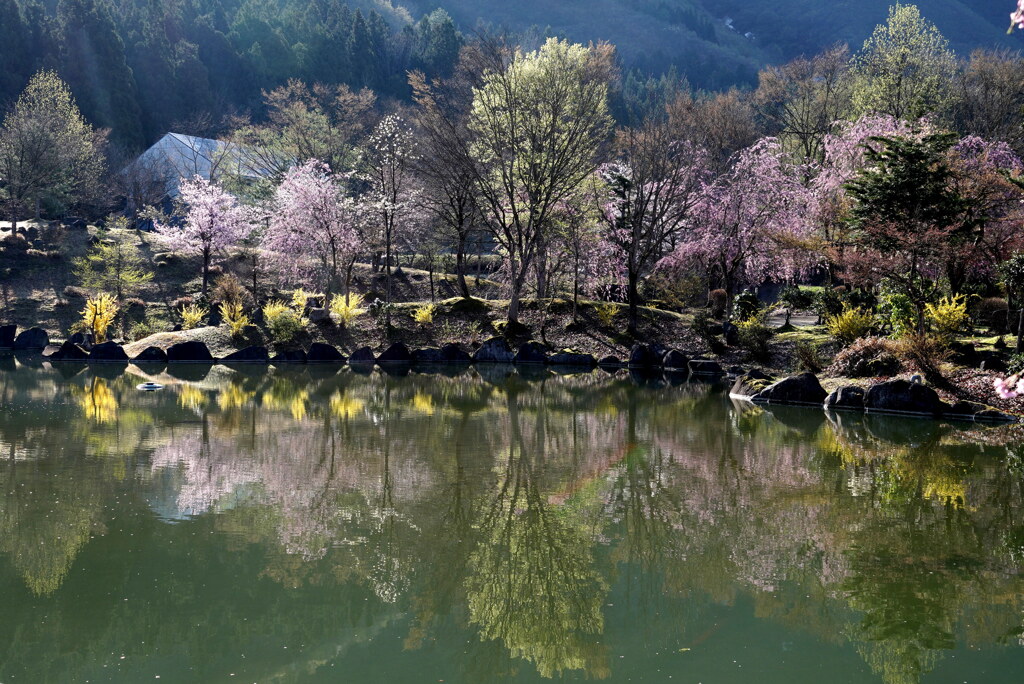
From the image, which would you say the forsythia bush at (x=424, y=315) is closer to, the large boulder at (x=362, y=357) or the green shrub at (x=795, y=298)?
the large boulder at (x=362, y=357)

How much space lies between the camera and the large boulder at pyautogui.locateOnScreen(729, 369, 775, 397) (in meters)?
21.9

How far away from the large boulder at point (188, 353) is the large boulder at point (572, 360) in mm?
12644

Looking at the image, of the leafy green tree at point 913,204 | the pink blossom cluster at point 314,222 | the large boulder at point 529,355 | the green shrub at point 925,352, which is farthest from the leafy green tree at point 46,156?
the green shrub at point 925,352

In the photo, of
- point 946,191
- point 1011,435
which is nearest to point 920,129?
point 946,191

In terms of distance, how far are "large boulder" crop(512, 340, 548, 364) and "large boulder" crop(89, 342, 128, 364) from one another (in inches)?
566

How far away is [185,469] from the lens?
39.7ft

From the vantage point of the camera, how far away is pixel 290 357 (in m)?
29.7

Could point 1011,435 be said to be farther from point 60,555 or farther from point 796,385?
point 60,555

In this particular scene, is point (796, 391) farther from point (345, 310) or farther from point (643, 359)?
point (345, 310)

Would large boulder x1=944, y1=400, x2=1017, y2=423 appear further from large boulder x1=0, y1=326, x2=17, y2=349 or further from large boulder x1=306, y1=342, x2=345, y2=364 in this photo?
large boulder x1=0, y1=326, x2=17, y2=349

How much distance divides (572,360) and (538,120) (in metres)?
8.83

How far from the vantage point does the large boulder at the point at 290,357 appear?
29.6m

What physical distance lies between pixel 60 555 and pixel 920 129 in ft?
87.8

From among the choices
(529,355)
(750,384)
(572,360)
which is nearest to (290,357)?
(529,355)
